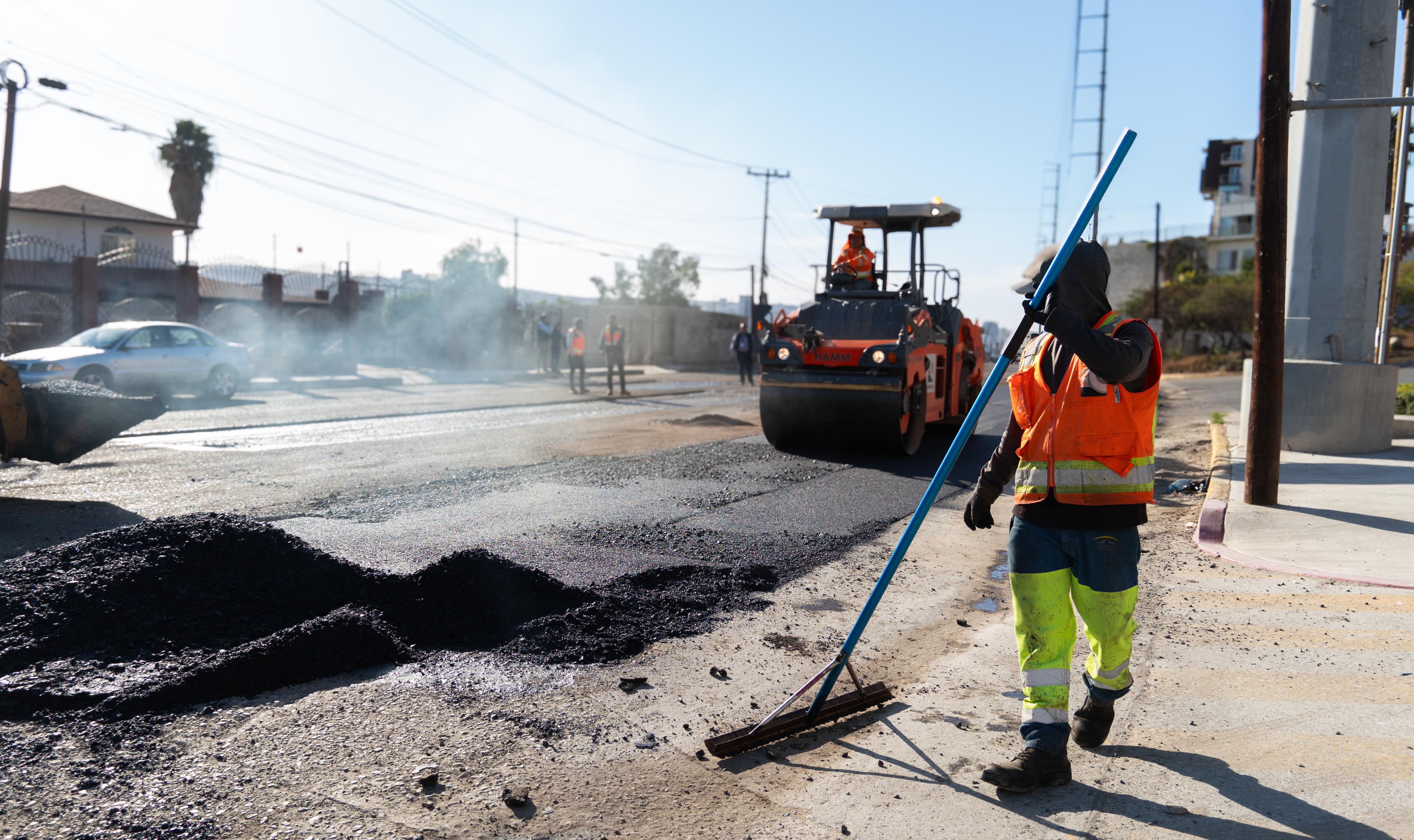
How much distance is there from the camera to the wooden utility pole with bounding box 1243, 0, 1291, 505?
23.6 feet

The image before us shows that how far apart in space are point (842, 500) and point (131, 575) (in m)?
5.27

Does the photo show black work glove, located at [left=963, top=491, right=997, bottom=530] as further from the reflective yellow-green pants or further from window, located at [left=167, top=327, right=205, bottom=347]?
window, located at [left=167, top=327, right=205, bottom=347]

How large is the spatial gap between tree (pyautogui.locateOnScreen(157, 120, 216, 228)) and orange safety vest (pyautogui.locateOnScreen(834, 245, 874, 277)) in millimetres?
32029

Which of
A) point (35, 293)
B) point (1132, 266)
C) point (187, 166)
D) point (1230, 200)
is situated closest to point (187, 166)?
point (187, 166)

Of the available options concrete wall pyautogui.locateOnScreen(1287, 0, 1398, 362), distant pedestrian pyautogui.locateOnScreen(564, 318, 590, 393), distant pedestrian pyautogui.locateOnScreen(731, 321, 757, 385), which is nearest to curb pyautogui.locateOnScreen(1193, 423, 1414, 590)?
concrete wall pyautogui.locateOnScreen(1287, 0, 1398, 362)

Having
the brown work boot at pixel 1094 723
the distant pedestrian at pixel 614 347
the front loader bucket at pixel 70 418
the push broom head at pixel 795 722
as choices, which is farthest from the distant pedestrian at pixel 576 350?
the brown work boot at pixel 1094 723

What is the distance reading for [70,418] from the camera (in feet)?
25.6

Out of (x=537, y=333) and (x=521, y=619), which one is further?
(x=537, y=333)

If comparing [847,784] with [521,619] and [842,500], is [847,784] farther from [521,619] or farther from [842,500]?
[842,500]

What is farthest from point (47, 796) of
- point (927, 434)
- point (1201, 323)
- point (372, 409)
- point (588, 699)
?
point (1201, 323)

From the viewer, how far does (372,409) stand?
15375 mm

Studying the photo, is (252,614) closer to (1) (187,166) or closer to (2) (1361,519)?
(2) (1361,519)

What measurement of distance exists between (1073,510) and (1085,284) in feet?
2.42

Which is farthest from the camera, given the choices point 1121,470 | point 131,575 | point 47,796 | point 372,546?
point 372,546
